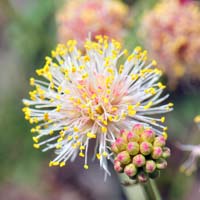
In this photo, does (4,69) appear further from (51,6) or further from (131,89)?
(131,89)

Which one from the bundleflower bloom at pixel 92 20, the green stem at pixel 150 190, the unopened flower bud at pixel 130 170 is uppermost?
the bundleflower bloom at pixel 92 20

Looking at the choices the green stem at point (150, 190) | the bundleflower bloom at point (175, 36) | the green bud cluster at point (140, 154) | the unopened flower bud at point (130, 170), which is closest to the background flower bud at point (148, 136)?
the green bud cluster at point (140, 154)

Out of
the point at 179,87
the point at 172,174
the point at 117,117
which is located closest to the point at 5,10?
the point at 179,87

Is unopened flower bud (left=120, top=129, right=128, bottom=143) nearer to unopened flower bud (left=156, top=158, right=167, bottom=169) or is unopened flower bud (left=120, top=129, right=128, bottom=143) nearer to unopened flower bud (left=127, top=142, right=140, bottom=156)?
unopened flower bud (left=127, top=142, right=140, bottom=156)

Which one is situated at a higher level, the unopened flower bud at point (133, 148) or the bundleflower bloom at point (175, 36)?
the bundleflower bloom at point (175, 36)

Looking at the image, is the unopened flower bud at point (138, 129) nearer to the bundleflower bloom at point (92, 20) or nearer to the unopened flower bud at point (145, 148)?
the unopened flower bud at point (145, 148)

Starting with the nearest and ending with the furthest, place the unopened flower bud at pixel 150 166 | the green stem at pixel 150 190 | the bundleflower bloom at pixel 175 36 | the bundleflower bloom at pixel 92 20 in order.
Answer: the unopened flower bud at pixel 150 166
the green stem at pixel 150 190
the bundleflower bloom at pixel 175 36
the bundleflower bloom at pixel 92 20

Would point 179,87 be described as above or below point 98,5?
below

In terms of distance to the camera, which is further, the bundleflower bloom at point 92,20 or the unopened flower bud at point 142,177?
the bundleflower bloom at point 92,20
